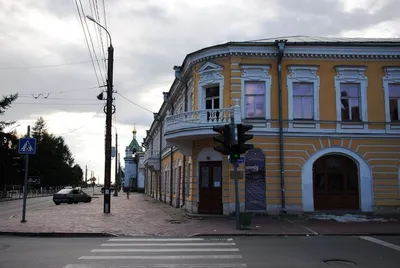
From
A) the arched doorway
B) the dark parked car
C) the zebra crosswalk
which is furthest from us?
the dark parked car

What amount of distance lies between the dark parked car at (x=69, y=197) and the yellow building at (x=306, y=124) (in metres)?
19.1

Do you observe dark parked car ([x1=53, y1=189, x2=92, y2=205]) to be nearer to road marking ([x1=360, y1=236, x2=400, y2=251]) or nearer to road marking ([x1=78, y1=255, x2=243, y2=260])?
road marking ([x1=78, y1=255, x2=243, y2=260])

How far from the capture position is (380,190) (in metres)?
20.7

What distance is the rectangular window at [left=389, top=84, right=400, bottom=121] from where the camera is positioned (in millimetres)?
21234

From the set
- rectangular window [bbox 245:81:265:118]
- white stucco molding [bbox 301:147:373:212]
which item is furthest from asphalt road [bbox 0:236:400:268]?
rectangular window [bbox 245:81:265:118]

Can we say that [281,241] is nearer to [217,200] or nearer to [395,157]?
[217,200]

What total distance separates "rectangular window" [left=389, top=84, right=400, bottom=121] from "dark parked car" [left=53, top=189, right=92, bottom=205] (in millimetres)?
27428

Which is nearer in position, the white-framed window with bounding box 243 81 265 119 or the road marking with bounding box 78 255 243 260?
the road marking with bounding box 78 255 243 260

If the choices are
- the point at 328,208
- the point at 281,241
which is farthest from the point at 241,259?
the point at 328,208

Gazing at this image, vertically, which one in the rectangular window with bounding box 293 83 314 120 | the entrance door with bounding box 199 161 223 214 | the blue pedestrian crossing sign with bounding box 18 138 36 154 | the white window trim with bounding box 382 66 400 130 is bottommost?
the entrance door with bounding box 199 161 223 214

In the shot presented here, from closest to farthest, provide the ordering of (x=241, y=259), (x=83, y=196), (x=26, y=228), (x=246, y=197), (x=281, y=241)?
(x=241, y=259) → (x=281, y=241) → (x=26, y=228) → (x=246, y=197) → (x=83, y=196)

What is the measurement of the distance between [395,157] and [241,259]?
1469cm

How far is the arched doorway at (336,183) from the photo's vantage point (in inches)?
816

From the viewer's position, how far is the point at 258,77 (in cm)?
2095
